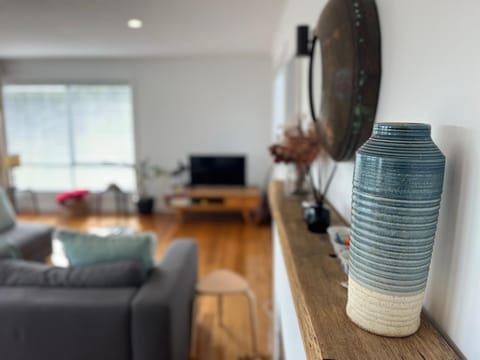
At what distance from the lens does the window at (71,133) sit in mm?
5434

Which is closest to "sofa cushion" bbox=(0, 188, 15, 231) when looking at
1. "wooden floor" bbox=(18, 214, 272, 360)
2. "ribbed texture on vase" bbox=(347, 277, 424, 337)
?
"wooden floor" bbox=(18, 214, 272, 360)

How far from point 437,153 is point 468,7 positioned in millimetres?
210

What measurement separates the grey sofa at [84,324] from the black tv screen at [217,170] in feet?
11.9

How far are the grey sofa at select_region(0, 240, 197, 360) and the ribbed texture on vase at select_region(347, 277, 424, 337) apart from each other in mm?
1127

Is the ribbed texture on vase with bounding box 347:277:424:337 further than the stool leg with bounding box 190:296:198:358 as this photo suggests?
No

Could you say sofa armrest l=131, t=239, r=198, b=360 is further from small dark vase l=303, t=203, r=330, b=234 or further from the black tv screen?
the black tv screen

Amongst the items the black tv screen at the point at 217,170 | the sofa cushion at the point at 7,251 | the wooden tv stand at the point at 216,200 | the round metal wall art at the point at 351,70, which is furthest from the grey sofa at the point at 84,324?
the black tv screen at the point at 217,170

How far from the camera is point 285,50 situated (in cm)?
289

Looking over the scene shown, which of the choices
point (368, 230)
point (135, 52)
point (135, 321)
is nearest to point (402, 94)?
point (368, 230)

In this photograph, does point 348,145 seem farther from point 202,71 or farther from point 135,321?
point 202,71

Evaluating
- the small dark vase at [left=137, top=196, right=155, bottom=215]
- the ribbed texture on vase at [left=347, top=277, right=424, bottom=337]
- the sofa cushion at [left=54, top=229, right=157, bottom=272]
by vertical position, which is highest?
the ribbed texture on vase at [left=347, top=277, right=424, bottom=337]

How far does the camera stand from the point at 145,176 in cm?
547

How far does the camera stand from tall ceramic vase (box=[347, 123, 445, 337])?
1.68 feet

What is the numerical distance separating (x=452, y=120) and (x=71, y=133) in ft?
19.1
